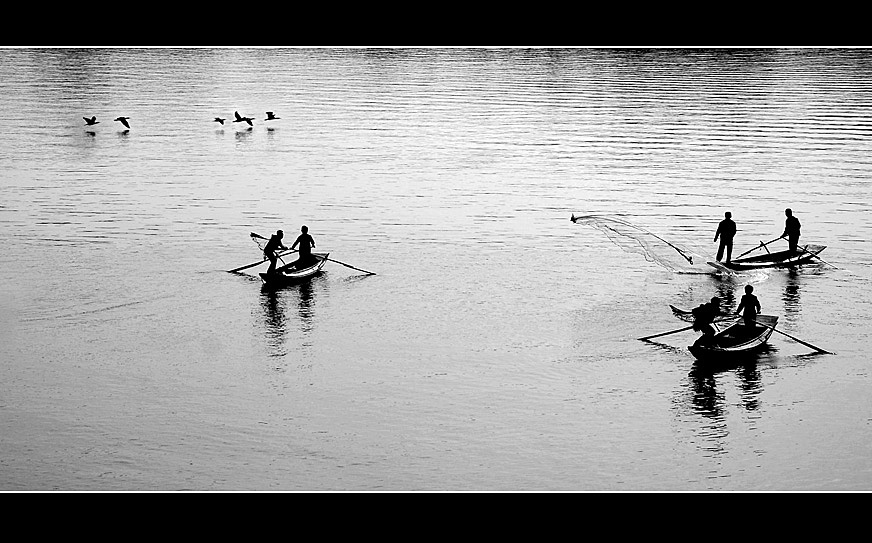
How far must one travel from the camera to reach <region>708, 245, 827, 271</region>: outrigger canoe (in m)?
39.8

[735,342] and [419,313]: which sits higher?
[419,313]

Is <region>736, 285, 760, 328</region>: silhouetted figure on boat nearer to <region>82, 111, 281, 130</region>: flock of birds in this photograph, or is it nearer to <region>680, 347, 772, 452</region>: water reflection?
<region>680, 347, 772, 452</region>: water reflection

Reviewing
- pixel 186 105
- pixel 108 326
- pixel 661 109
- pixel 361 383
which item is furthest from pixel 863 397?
pixel 186 105

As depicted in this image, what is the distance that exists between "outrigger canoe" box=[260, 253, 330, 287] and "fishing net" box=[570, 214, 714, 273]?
918 cm

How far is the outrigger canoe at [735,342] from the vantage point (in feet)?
97.2

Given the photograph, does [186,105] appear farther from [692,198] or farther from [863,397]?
[863,397]

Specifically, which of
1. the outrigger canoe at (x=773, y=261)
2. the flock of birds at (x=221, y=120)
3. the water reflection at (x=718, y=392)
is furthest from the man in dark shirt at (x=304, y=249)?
the flock of birds at (x=221, y=120)

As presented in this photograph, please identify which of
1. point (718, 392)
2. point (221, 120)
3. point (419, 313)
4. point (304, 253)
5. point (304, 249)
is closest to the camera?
point (718, 392)

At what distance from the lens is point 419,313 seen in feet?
117

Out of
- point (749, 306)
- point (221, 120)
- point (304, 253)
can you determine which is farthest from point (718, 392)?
point (221, 120)

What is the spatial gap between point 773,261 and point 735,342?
435 inches

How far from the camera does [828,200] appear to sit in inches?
2201

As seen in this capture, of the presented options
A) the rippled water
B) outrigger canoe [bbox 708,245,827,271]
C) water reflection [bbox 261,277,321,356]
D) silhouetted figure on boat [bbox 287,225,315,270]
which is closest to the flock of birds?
the rippled water

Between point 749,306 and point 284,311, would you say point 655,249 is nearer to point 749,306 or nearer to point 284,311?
point 749,306
